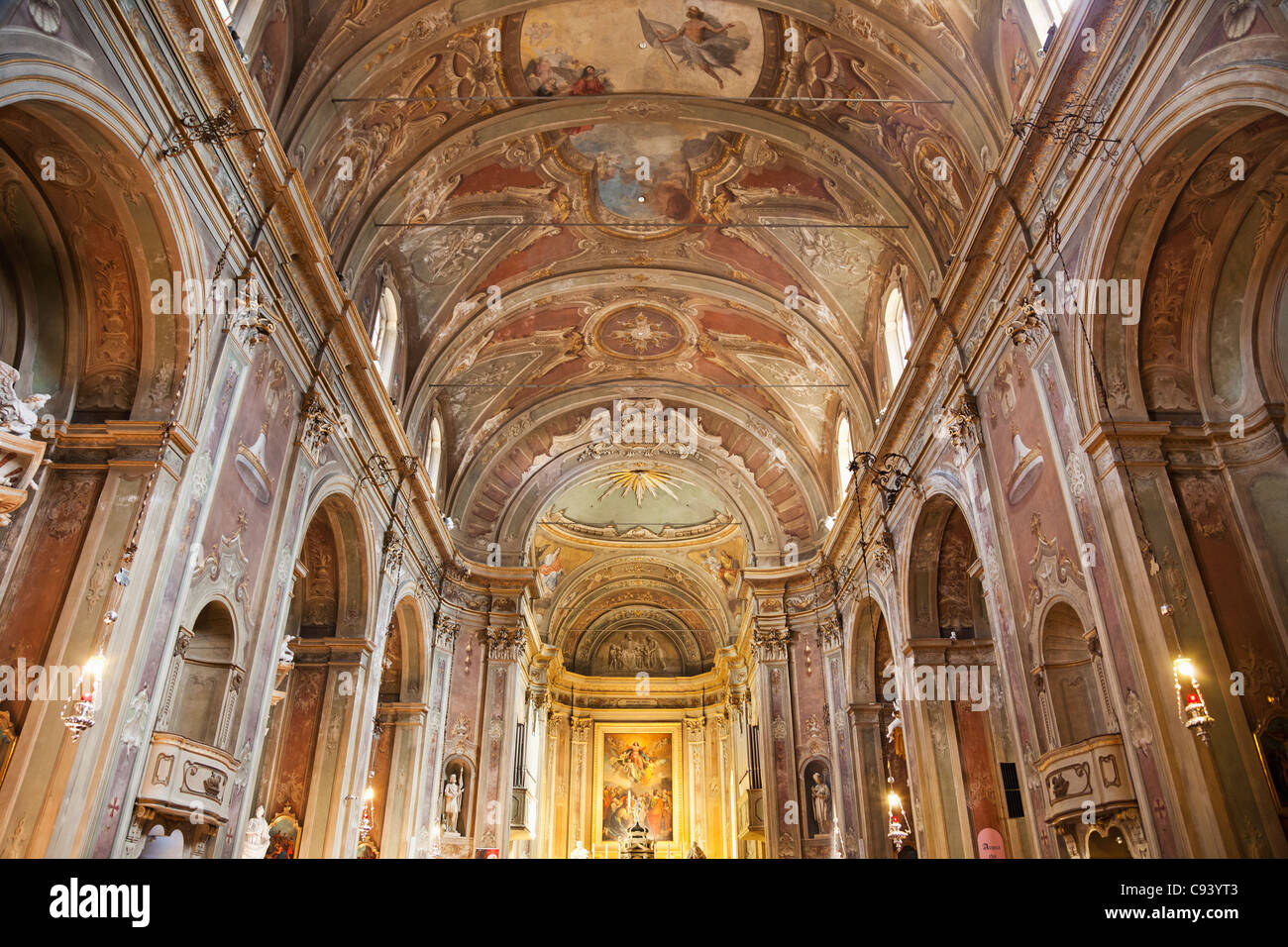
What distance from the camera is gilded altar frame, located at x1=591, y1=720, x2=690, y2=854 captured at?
3197cm

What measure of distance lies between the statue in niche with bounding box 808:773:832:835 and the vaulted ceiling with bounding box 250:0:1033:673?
5.60 metres

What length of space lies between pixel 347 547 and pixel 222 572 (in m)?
5.04

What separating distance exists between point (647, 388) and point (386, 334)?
26.0 ft

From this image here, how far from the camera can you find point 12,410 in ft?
24.1

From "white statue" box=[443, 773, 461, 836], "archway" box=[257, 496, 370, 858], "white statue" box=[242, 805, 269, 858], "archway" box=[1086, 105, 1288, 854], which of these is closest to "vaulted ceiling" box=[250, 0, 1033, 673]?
"archway" box=[1086, 105, 1288, 854]

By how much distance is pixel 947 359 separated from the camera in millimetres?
12641

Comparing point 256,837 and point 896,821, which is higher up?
point 896,821

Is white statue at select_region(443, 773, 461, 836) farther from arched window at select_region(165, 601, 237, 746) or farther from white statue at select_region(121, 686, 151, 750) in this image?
white statue at select_region(121, 686, 151, 750)

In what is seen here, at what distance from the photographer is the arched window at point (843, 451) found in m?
19.2

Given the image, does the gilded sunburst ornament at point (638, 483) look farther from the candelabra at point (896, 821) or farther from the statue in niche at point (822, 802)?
the candelabra at point (896, 821)

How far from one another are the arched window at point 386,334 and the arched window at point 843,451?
31.6 feet

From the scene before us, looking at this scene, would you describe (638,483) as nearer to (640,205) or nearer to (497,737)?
(497,737)

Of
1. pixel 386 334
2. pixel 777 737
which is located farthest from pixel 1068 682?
pixel 386 334

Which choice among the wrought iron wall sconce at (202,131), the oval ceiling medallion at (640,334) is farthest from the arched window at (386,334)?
the wrought iron wall sconce at (202,131)
